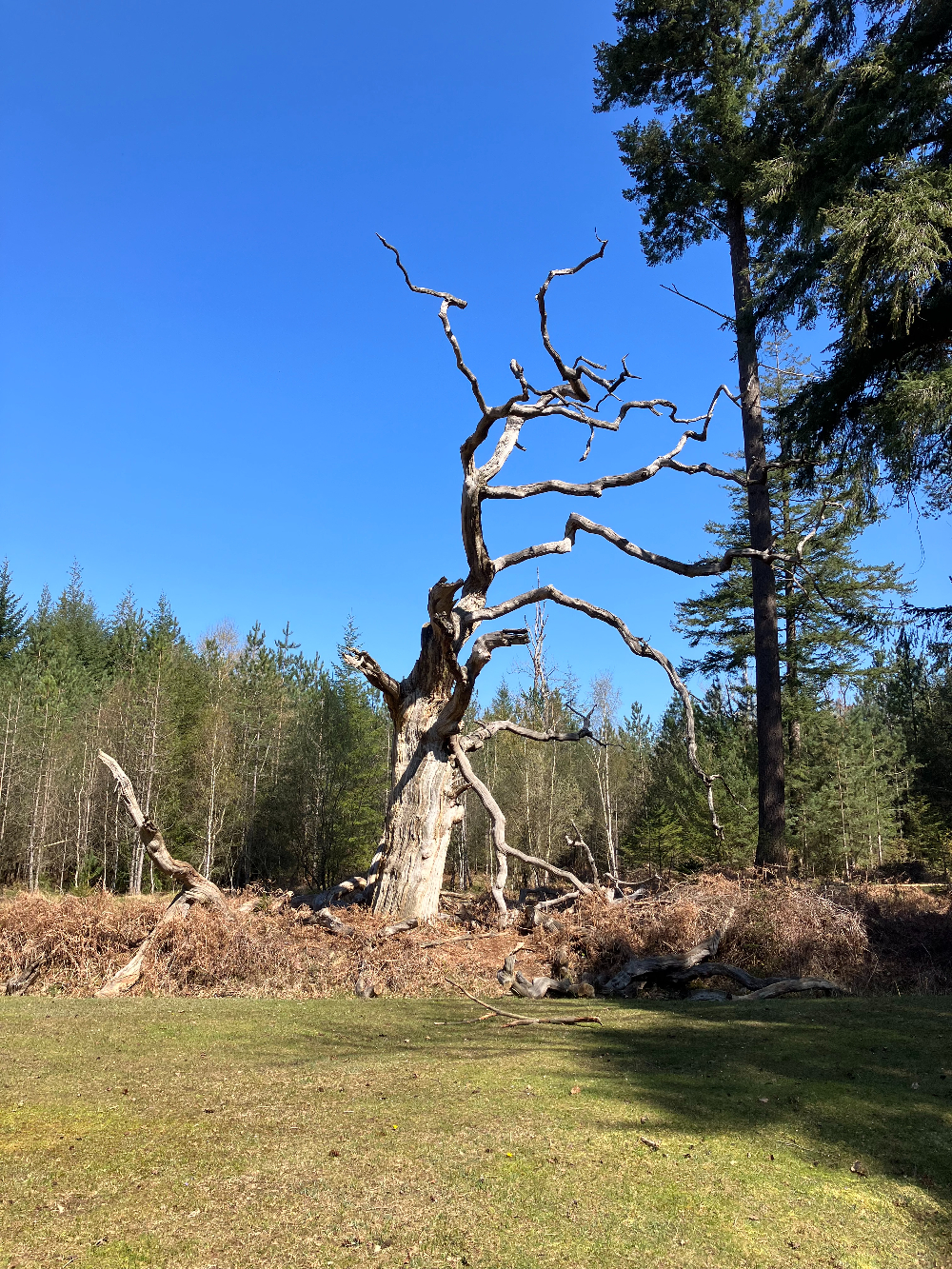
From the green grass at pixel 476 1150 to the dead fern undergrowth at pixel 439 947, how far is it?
2936 millimetres

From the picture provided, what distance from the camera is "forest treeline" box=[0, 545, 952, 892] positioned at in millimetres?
26141

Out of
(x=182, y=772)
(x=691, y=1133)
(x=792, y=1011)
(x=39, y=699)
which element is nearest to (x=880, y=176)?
(x=792, y=1011)

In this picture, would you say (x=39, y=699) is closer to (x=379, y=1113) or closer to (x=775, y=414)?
(x=775, y=414)

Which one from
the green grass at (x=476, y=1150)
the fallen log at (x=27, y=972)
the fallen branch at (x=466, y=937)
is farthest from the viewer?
the fallen branch at (x=466, y=937)

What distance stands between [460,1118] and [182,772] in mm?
31737

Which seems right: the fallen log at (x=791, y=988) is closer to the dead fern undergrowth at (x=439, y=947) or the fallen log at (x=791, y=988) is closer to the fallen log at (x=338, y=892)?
the dead fern undergrowth at (x=439, y=947)

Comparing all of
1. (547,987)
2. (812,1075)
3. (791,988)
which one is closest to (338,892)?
(547,987)

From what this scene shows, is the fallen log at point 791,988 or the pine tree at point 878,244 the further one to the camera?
the pine tree at point 878,244

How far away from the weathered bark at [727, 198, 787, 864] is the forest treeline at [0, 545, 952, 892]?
1038 cm

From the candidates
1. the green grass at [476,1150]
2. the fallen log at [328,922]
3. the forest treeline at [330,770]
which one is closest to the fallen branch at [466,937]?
the fallen log at [328,922]

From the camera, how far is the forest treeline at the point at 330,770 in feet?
85.8

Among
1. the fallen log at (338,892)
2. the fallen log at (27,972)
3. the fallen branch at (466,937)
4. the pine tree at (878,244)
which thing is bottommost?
the fallen log at (27,972)

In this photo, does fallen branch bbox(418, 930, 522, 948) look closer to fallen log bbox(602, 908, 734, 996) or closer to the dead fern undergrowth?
the dead fern undergrowth

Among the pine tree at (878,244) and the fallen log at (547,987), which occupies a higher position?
the pine tree at (878,244)
